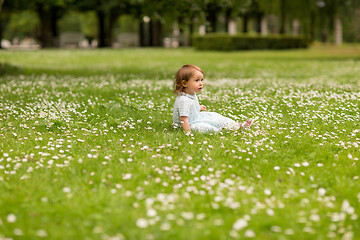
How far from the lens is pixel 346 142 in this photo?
20.2 feet

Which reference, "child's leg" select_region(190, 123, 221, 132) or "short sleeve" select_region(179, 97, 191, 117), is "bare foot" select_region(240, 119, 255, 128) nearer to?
"child's leg" select_region(190, 123, 221, 132)

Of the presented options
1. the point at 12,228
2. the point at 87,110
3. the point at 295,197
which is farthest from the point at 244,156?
the point at 87,110

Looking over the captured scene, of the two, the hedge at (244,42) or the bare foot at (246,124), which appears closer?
the bare foot at (246,124)

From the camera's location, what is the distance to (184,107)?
6.55 metres

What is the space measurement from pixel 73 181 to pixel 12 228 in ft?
3.67

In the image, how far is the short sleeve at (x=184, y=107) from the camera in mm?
6543

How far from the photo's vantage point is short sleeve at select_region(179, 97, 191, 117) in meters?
6.54

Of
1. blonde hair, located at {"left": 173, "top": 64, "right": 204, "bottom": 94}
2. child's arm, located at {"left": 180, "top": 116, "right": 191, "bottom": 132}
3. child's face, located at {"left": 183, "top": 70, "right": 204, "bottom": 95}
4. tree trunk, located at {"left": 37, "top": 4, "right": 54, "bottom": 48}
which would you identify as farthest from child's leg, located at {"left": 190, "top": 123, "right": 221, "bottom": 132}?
tree trunk, located at {"left": 37, "top": 4, "right": 54, "bottom": 48}

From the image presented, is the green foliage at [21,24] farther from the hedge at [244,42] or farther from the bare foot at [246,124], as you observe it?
the bare foot at [246,124]

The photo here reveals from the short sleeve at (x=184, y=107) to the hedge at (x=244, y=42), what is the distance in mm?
36848

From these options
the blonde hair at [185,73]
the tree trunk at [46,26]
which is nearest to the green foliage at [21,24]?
the tree trunk at [46,26]

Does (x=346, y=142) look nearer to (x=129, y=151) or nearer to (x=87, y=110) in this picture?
(x=129, y=151)

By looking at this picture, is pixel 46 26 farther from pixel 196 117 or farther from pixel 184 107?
pixel 184 107

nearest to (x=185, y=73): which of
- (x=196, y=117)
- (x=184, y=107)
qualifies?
(x=184, y=107)
